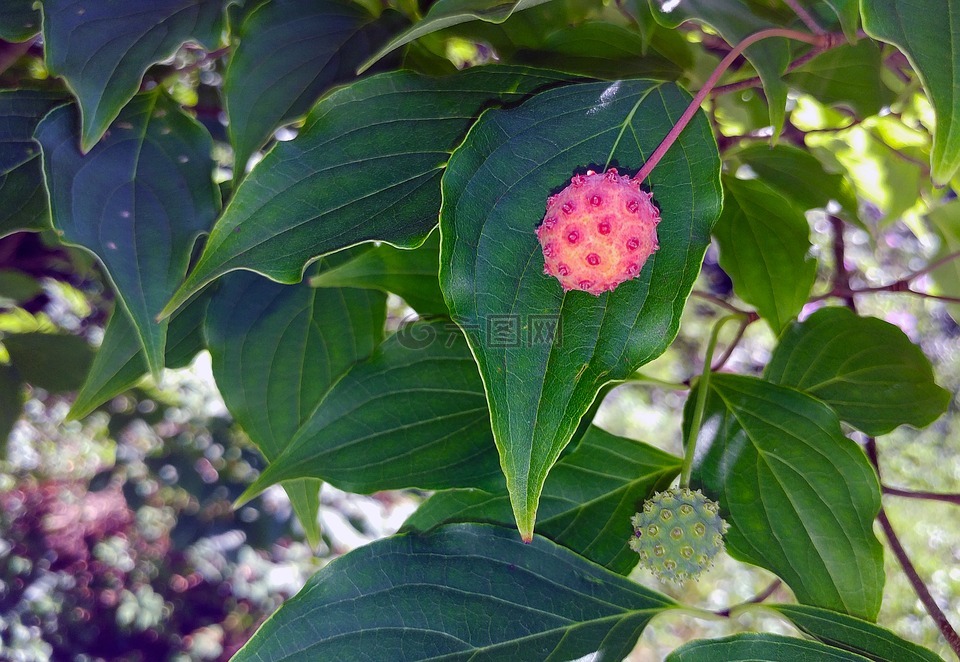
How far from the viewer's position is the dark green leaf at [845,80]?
0.72 meters

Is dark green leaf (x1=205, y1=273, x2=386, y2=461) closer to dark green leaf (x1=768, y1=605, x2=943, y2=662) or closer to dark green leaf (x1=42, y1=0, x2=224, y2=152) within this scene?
dark green leaf (x1=42, y1=0, x2=224, y2=152)

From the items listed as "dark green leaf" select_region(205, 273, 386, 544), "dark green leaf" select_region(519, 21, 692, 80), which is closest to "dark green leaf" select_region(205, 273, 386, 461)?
"dark green leaf" select_region(205, 273, 386, 544)

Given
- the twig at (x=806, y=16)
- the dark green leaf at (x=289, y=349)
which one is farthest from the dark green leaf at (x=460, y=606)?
the twig at (x=806, y=16)

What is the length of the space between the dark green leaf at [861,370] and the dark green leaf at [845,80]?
0.22 meters

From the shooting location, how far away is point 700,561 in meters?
0.52

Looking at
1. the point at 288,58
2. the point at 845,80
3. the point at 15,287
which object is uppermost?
the point at 288,58

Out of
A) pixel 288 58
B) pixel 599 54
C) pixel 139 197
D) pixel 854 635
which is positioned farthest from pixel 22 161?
pixel 854 635

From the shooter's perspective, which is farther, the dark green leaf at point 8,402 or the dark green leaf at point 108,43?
the dark green leaf at point 8,402

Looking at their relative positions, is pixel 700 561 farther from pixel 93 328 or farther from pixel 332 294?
pixel 93 328

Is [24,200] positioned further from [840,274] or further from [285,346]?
[840,274]

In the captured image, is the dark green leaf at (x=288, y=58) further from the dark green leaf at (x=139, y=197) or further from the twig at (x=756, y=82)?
the twig at (x=756, y=82)

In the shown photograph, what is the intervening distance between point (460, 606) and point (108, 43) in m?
0.47

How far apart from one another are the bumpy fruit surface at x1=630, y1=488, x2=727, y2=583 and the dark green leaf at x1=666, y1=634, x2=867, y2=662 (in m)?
0.05

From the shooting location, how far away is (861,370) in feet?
2.29
